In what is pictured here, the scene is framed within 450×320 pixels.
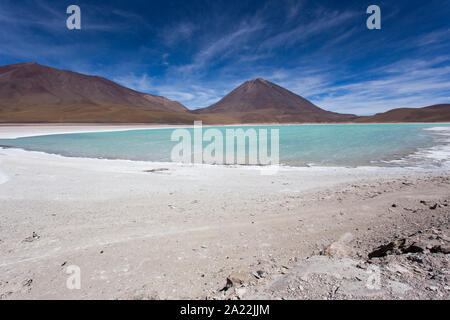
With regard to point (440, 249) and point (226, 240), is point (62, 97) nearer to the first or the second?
point (226, 240)

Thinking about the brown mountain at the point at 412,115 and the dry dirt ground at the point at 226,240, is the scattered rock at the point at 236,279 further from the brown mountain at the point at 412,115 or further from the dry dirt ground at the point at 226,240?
the brown mountain at the point at 412,115

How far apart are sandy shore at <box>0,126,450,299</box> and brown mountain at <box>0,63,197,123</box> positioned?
9098 cm

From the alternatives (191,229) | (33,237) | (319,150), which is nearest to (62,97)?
(319,150)

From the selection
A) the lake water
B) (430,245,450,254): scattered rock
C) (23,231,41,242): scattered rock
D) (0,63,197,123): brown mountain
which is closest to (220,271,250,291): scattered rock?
(430,245,450,254): scattered rock

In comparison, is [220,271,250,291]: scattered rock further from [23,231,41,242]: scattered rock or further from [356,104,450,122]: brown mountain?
[356,104,450,122]: brown mountain

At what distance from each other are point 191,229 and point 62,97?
17697cm

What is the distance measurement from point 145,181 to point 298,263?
514 centimetres

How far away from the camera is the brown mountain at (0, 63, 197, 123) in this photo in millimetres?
94062

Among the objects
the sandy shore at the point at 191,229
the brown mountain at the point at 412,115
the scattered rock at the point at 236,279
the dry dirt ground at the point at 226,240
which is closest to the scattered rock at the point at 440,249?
the dry dirt ground at the point at 226,240

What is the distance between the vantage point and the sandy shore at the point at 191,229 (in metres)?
2.20

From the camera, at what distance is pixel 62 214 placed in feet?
13.1
